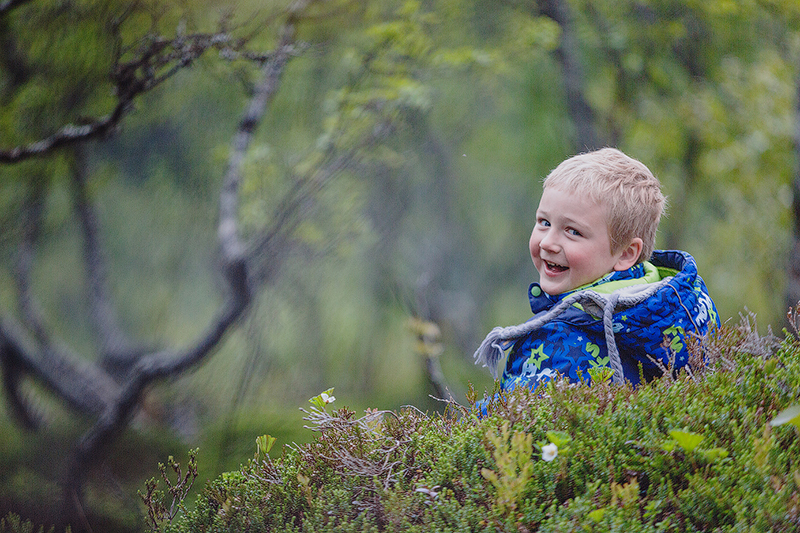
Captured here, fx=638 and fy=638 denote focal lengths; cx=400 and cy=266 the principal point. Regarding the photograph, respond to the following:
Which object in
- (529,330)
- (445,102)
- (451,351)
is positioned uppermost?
(529,330)

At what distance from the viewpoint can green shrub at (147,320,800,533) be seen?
1.42 metres

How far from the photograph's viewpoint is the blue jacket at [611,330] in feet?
6.91

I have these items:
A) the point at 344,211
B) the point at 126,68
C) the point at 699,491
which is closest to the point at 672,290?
the point at 699,491

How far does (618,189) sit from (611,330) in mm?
552

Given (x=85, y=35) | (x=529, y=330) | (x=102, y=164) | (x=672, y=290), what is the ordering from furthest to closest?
(x=102, y=164)
(x=85, y=35)
(x=529, y=330)
(x=672, y=290)

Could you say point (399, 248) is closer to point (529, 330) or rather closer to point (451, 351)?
point (451, 351)

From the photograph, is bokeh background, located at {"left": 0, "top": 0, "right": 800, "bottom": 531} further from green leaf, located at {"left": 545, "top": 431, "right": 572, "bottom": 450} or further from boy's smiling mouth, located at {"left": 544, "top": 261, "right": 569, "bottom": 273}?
green leaf, located at {"left": 545, "top": 431, "right": 572, "bottom": 450}

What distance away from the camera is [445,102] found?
283 inches

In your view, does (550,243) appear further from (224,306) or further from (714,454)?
(224,306)

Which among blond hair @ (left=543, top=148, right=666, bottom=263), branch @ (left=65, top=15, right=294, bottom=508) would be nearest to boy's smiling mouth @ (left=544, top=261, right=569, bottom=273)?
blond hair @ (left=543, top=148, right=666, bottom=263)

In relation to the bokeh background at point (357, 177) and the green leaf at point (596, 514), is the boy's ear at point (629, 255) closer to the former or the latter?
the green leaf at point (596, 514)

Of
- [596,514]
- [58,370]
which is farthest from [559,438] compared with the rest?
[58,370]

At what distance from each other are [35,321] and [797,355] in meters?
5.99

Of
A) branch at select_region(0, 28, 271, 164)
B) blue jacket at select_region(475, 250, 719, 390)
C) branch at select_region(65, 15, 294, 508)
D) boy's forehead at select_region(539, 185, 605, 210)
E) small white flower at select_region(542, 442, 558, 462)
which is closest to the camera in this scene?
small white flower at select_region(542, 442, 558, 462)
